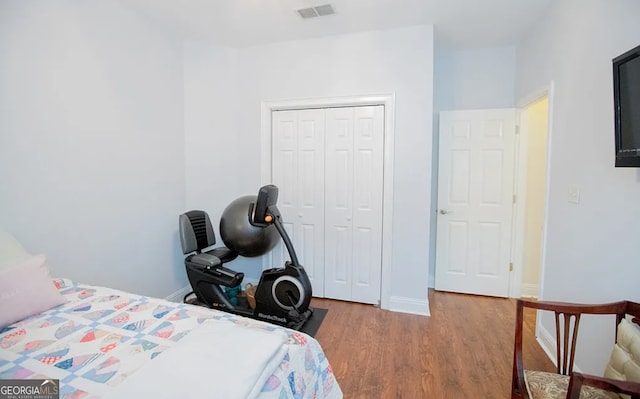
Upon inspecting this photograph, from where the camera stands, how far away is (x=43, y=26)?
6.36 ft

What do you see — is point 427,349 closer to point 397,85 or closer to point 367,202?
point 367,202

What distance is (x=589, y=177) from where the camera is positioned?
1.81 meters

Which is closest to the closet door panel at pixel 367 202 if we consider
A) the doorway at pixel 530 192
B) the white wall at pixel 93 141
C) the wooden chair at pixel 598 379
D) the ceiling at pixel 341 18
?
the ceiling at pixel 341 18

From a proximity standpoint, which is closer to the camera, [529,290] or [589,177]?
[589,177]

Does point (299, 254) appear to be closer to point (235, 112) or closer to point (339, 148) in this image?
point (339, 148)

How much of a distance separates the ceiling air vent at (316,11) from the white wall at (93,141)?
1.42 m

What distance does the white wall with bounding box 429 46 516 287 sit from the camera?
3.23 m

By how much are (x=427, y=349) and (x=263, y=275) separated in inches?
56.6

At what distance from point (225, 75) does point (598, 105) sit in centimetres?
312

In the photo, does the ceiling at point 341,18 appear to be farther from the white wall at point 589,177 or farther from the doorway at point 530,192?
the doorway at point 530,192

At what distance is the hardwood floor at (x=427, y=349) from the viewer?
6.17ft

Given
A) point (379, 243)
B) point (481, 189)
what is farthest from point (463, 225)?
point (379, 243)

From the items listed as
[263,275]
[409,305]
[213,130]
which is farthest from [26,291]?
[409,305]

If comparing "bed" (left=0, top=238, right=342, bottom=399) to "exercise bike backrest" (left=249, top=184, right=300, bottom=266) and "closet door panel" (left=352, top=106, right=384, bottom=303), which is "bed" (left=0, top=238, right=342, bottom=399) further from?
"closet door panel" (left=352, top=106, right=384, bottom=303)
